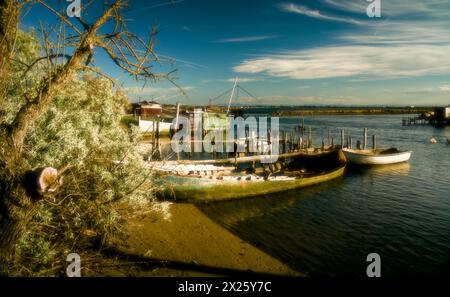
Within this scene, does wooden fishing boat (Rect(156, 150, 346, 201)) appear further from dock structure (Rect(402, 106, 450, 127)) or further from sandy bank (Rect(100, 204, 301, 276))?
dock structure (Rect(402, 106, 450, 127))

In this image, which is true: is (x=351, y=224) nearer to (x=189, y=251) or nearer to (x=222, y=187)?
(x=222, y=187)

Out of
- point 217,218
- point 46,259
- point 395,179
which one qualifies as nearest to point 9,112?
point 46,259

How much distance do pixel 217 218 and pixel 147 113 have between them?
4444 cm

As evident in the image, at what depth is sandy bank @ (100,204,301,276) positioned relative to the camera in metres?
8.13

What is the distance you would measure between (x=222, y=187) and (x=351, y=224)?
6.82 m

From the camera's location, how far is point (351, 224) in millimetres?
12578

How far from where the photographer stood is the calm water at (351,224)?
9.45 m

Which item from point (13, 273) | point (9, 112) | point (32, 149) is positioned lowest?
point (13, 273)

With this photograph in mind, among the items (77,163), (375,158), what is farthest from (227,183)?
(375,158)

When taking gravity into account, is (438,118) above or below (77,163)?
above

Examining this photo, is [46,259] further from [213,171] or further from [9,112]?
[213,171]

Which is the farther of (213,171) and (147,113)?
(147,113)
